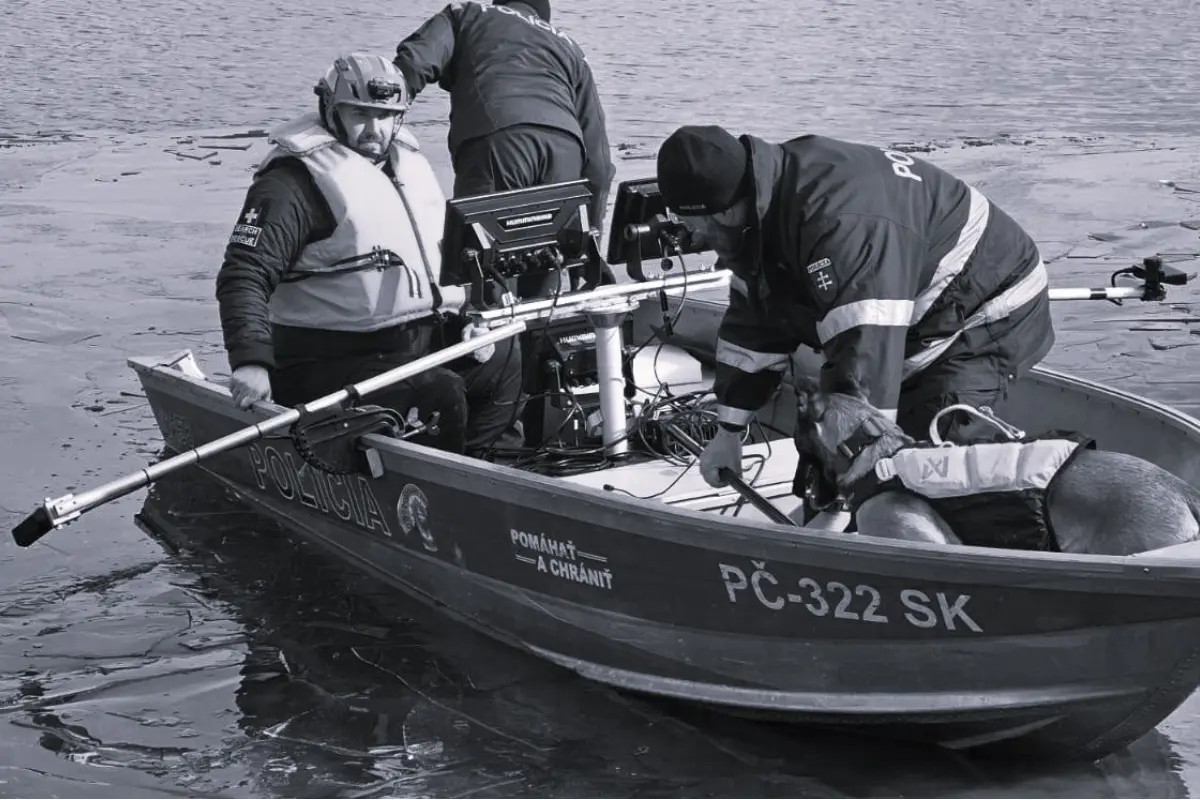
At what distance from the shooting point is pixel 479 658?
589 centimetres

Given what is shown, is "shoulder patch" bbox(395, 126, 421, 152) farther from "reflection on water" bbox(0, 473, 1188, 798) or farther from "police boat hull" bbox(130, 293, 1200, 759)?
"reflection on water" bbox(0, 473, 1188, 798)

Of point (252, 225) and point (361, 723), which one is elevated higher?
point (252, 225)

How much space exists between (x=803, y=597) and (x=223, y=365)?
5.85 meters

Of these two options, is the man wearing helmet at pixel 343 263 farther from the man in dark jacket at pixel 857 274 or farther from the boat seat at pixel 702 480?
the man in dark jacket at pixel 857 274

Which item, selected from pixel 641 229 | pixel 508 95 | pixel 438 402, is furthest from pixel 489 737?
pixel 508 95

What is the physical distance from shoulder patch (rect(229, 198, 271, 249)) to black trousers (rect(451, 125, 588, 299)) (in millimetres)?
1264

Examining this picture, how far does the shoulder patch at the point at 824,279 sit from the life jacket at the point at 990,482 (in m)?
0.46

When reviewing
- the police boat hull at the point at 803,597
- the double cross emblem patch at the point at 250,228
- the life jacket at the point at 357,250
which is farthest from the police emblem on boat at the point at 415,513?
the double cross emblem patch at the point at 250,228

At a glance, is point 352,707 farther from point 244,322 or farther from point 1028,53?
point 1028,53

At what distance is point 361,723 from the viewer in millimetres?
5398

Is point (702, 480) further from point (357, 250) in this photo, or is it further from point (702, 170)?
point (702, 170)

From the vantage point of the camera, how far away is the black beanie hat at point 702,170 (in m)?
4.45

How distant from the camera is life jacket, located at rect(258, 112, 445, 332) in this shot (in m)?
6.14

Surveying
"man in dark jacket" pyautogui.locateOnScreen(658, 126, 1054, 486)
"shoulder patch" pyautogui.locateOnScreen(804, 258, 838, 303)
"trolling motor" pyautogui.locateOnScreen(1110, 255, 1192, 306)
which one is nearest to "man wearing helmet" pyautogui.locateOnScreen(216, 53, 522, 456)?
"man in dark jacket" pyautogui.locateOnScreen(658, 126, 1054, 486)
